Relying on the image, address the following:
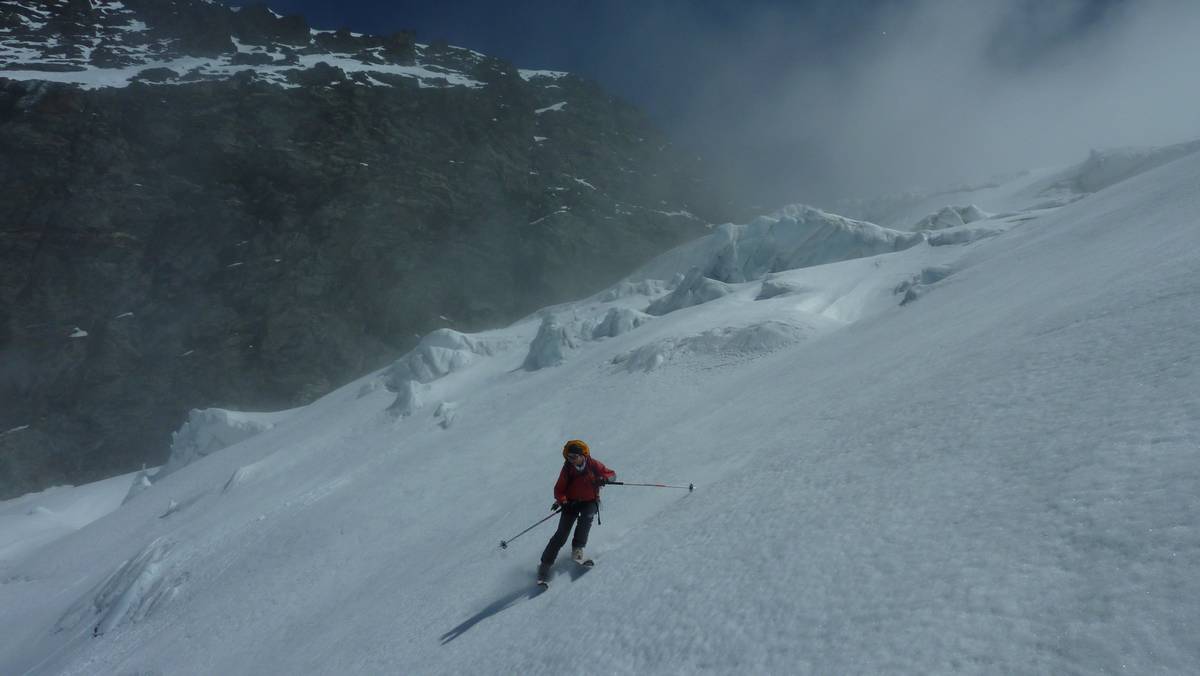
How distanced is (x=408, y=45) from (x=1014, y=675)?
140833mm

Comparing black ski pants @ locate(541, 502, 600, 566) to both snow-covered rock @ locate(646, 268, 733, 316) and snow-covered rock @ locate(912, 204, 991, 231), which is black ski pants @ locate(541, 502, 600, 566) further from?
snow-covered rock @ locate(912, 204, 991, 231)

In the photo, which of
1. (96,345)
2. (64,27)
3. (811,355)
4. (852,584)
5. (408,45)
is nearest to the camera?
(852,584)

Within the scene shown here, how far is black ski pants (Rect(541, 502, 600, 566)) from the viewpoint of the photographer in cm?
704

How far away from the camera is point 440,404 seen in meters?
25.6

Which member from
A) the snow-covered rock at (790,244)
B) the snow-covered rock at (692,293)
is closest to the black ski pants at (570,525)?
the snow-covered rock at (692,293)

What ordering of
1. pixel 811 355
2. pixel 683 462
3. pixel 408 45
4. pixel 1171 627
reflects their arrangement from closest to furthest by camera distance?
pixel 1171 627 < pixel 683 462 < pixel 811 355 < pixel 408 45

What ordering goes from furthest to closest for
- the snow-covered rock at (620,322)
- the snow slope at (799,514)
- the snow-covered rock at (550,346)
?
the snow-covered rock at (620,322), the snow-covered rock at (550,346), the snow slope at (799,514)

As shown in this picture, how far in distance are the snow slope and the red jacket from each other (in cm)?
78

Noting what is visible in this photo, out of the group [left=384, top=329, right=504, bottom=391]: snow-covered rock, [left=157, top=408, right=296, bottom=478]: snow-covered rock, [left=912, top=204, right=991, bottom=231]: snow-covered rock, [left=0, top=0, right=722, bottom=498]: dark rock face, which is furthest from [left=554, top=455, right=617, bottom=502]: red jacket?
[left=0, top=0, right=722, bottom=498]: dark rock face

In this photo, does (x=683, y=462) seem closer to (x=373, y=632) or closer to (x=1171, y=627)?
(x=373, y=632)

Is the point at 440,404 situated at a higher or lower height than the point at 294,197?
lower

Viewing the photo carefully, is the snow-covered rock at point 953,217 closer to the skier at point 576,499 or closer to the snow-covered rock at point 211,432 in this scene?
the skier at point 576,499

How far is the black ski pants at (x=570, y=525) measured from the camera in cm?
704

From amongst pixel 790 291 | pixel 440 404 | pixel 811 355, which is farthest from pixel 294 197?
pixel 811 355
